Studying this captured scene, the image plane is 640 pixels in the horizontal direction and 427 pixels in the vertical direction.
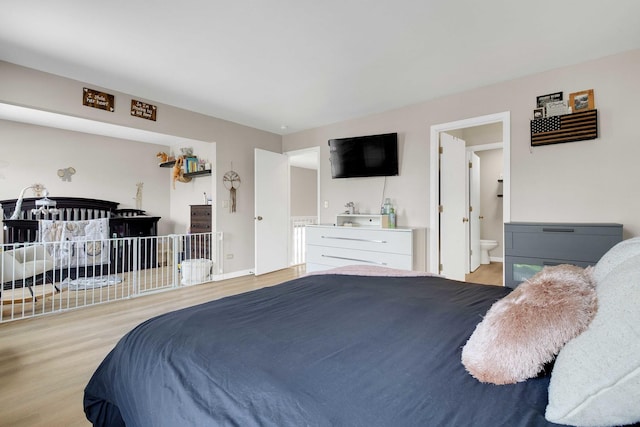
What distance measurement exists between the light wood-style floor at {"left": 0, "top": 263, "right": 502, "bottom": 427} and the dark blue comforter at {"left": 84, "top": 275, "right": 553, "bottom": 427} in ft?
1.76

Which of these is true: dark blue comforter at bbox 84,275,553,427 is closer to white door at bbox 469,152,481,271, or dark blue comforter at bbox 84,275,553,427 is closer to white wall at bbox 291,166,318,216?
white door at bbox 469,152,481,271

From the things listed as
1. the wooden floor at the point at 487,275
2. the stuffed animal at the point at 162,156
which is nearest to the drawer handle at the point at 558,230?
the wooden floor at the point at 487,275

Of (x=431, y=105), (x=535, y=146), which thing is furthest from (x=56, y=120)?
(x=535, y=146)

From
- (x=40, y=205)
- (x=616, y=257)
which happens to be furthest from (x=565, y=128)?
(x=40, y=205)

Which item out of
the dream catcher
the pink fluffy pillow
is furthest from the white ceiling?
the pink fluffy pillow

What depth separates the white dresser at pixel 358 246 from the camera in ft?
12.0

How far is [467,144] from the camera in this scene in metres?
5.08

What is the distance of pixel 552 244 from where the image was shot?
2.69m

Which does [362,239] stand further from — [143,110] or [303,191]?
[303,191]

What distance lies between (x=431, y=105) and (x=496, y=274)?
289cm

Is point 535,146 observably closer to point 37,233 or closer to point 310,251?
point 310,251

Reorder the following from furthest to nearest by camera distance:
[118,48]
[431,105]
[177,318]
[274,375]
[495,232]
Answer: [495,232] < [431,105] < [118,48] < [177,318] < [274,375]

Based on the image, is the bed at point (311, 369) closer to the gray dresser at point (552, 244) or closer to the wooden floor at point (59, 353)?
the wooden floor at point (59, 353)

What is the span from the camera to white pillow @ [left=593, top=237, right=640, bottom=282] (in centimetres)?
98
